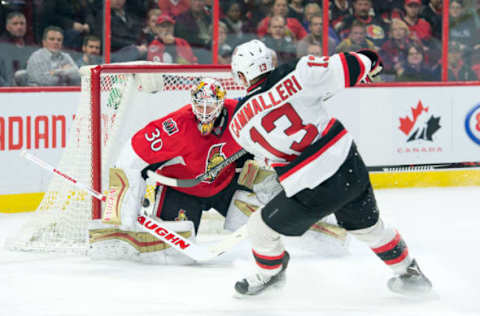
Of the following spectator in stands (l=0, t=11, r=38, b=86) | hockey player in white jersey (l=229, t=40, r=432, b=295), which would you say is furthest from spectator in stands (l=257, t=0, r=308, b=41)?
hockey player in white jersey (l=229, t=40, r=432, b=295)

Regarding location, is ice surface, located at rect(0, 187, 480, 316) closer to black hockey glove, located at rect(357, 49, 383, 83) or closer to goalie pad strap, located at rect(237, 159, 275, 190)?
goalie pad strap, located at rect(237, 159, 275, 190)

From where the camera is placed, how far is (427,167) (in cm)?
571

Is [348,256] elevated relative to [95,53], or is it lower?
lower

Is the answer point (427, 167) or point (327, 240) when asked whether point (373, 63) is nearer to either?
point (327, 240)

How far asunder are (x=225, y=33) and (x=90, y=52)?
999mm

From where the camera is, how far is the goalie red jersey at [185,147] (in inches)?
134

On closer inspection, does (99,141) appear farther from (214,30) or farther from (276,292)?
(214,30)

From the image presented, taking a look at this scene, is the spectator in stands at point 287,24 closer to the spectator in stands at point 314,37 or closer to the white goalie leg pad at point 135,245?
the spectator in stands at point 314,37

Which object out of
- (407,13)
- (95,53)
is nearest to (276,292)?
(95,53)

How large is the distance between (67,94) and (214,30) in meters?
1.21

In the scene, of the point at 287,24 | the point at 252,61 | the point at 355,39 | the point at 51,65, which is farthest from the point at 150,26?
the point at 252,61

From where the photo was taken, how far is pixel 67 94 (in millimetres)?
4836

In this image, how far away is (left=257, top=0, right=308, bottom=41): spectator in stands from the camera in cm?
572

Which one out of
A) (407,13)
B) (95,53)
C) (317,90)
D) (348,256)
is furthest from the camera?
(407,13)
